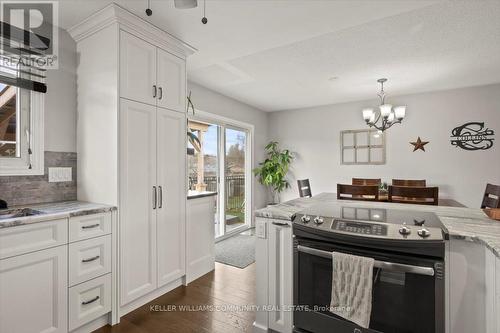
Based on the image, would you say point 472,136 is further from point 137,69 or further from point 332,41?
point 137,69

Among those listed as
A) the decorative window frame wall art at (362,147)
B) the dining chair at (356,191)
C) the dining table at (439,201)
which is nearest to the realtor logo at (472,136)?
the decorative window frame wall art at (362,147)

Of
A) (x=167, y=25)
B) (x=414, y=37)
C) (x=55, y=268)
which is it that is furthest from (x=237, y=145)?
(x=55, y=268)

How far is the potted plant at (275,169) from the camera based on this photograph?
17.2ft

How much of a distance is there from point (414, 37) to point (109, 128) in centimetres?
301

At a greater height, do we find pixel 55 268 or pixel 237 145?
pixel 237 145

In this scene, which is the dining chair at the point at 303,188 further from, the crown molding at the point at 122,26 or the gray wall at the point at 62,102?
the gray wall at the point at 62,102

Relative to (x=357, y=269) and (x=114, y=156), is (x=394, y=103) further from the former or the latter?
(x=114, y=156)

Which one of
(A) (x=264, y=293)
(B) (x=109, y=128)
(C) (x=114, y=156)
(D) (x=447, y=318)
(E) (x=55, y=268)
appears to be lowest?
(A) (x=264, y=293)

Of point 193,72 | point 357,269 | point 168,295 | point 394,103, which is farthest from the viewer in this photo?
point 394,103

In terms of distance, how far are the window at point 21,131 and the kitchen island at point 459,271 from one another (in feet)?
6.45

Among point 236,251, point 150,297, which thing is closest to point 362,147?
point 236,251

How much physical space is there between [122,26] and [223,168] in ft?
9.28

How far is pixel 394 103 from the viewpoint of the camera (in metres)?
4.69

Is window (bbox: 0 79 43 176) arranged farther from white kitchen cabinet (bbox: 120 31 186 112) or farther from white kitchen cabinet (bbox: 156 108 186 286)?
white kitchen cabinet (bbox: 156 108 186 286)
